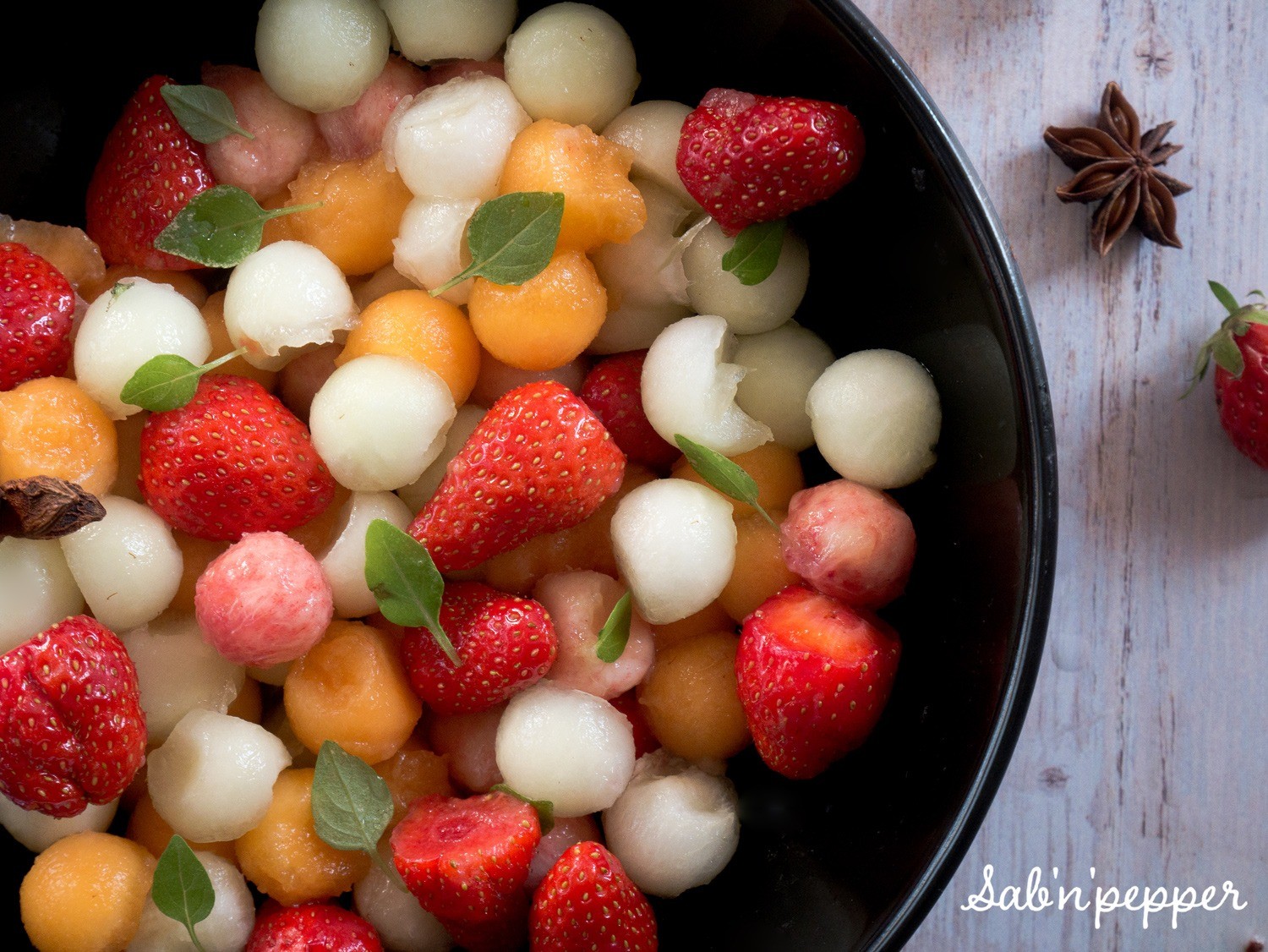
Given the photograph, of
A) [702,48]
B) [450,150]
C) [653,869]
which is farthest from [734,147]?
[653,869]

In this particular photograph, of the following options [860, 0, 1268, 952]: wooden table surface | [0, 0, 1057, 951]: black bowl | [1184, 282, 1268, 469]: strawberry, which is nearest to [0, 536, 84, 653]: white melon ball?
[0, 0, 1057, 951]: black bowl

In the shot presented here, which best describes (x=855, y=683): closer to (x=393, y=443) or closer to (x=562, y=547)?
(x=562, y=547)

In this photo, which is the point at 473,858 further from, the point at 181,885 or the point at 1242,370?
the point at 1242,370

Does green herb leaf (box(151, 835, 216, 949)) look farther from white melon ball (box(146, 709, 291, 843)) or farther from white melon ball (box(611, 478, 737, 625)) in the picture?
white melon ball (box(611, 478, 737, 625))

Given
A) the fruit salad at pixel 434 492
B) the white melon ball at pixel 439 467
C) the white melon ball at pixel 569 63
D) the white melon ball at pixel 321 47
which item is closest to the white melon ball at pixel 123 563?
the fruit salad at pixel 434 492

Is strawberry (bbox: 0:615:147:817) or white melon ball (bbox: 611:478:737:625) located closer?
strawberry (bbox: 0:615:147:817)

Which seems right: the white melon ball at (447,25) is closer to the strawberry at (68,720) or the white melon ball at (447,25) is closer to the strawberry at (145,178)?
the strawberry at (145,178)

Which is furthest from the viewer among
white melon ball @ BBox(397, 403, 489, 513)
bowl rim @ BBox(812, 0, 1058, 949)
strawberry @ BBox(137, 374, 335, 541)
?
white melon ball @ BBox(397, 403, 489, 513)
